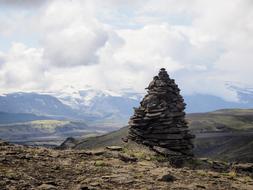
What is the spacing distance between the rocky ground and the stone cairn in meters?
15.4

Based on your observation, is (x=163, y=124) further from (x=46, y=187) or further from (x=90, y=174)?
(x=46, y=187)

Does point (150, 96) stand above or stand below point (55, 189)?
above

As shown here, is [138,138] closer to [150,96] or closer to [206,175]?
[150,96]

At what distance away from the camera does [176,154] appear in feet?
141

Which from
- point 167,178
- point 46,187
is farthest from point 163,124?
point 46,187

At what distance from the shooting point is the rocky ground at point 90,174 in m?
20.9

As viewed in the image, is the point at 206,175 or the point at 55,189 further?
the point at 206,175

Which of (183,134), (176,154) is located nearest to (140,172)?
(176,154)

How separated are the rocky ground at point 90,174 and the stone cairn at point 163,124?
15.4 meters

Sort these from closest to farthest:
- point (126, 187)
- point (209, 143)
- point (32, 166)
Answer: point (126, 187) → point (32, 166) → point (209, 143)

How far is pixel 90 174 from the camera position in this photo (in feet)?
77.5

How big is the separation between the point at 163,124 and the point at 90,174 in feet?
75.7

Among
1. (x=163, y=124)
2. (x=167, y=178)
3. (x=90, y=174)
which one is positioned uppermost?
(x=163, y=124)

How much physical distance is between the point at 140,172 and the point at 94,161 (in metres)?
4.15
